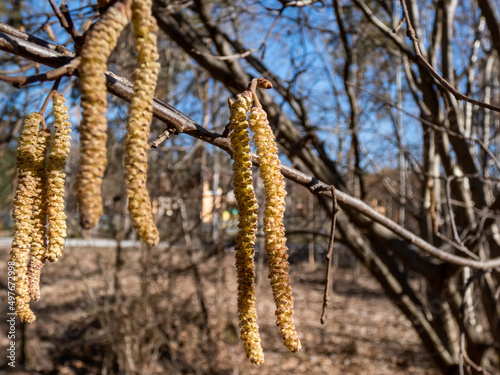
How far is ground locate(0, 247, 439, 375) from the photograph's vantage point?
190 inches

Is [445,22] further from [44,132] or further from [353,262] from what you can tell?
[353,262]

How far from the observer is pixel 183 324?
18.0 ft

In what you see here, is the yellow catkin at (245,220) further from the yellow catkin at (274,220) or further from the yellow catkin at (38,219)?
the yellow catkin at (38,219)

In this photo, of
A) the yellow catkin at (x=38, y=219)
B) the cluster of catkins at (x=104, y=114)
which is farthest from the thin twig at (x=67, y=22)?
the yellow catkin at (x=38, y=219)

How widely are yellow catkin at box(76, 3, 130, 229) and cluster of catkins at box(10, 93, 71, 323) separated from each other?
284 mm

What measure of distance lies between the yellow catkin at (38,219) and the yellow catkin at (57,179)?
0.04 meters

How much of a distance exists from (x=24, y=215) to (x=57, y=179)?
0.29 feet

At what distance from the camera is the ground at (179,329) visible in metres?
4.83

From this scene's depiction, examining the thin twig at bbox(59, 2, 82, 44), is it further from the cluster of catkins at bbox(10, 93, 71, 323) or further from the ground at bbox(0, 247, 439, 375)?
the ground at bbox(0, 247, 439, 375)

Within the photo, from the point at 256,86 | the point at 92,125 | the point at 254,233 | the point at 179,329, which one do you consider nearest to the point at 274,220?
the point at 254,233

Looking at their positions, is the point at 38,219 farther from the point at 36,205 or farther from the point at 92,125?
the point at 92,125

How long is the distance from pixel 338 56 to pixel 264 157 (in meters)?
6.24

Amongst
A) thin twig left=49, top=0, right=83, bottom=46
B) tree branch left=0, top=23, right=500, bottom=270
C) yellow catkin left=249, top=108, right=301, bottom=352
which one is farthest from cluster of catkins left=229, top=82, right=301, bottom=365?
thin twig left=49, top=0, right=83, bottom=46

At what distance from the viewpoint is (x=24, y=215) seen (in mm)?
765
